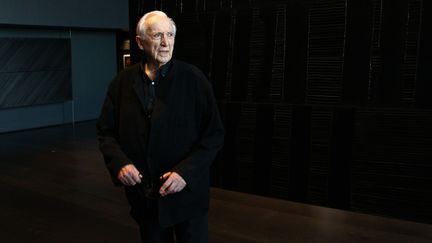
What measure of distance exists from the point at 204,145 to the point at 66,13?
26.4 ft

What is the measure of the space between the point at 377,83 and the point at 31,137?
6607mm

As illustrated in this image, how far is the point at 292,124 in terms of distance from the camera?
3.86 m

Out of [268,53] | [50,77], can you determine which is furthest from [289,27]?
[50,77]

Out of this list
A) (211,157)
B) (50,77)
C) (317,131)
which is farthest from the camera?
(50,77)

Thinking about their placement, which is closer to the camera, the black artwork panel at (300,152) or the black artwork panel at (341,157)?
the black artwork panel at (341,157)

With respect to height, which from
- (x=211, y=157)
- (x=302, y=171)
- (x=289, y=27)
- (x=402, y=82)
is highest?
(x=289, y=27)

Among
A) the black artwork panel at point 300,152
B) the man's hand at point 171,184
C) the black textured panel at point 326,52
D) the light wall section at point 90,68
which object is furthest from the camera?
the light wall section at point 90,68

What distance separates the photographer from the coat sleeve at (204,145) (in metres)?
1.59

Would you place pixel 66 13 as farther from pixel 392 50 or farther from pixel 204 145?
pixel 204 145

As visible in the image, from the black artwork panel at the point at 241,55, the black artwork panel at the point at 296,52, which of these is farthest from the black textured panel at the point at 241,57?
the black artwork panel at the point at 296,52

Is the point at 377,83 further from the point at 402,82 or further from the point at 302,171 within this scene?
the point at 302,171

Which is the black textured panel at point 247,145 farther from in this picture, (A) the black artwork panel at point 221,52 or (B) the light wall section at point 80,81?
(B) the light wall section at point 80,81

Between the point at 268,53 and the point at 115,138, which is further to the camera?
the point at 268,53

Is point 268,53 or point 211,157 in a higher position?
point 268,53
